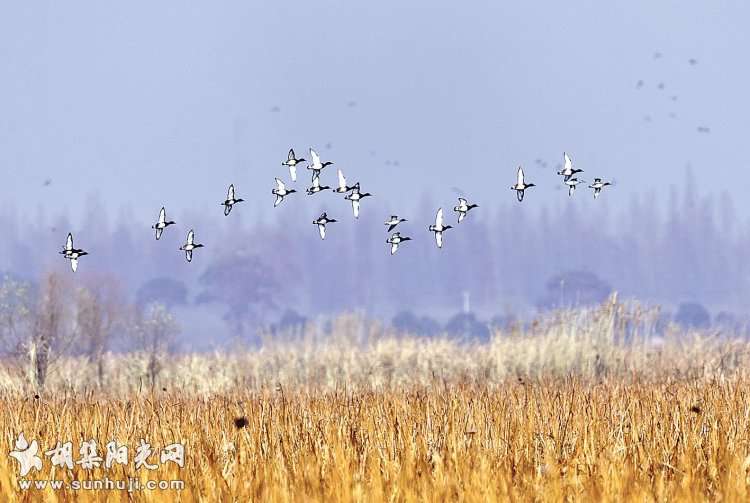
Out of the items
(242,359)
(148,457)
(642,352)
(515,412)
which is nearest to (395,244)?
(515,412)

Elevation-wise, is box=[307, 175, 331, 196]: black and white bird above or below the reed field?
above

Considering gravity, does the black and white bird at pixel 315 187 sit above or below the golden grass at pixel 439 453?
above

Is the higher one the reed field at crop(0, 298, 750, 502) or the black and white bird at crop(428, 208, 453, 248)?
the black and white bird at crop(428, 208, 453, 248)

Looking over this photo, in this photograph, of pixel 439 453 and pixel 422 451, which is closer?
pixel 422 451

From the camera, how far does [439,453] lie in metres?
8.31

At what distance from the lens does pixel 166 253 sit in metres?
119

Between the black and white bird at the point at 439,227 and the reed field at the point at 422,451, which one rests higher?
the black and white bird at the point at 439,227

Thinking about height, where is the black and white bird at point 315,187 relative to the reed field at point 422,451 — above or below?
above

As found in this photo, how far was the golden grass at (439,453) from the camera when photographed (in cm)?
720

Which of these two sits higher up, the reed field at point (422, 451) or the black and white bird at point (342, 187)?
the black and white bird at point (342, 187)

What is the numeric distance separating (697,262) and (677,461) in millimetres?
113348

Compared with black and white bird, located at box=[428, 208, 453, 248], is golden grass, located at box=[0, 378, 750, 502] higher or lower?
lower

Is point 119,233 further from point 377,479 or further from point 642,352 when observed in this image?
point 377,479

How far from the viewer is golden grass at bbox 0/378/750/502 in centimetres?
720
